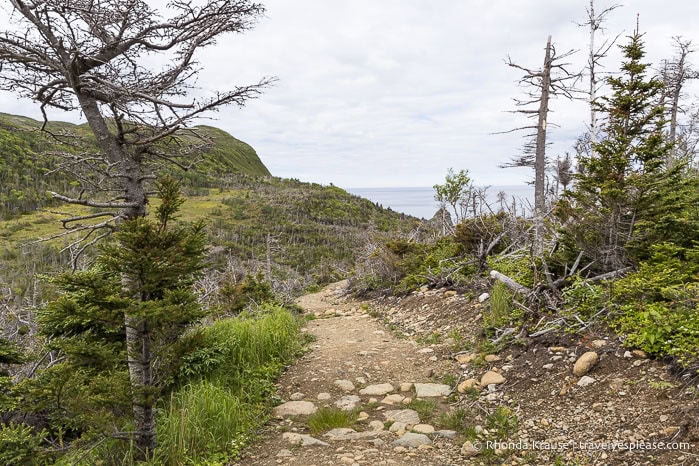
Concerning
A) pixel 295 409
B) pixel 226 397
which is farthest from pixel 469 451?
pixel 226 397

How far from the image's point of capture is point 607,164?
5.04 metres

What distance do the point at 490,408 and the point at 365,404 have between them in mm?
1376

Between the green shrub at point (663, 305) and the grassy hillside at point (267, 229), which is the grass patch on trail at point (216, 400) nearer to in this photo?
the green shrub at point (663, 305)

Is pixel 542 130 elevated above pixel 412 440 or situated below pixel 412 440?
above

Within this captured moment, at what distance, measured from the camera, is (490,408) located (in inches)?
162

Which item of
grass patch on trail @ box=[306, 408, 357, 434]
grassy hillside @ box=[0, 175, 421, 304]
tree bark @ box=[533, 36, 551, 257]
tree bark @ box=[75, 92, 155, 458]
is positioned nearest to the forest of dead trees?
tree bark @ box=[75, 92, 155, 458]

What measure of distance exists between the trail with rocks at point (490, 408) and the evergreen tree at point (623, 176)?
5.41 feet

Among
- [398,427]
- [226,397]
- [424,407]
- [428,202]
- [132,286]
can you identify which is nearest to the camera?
[132,286]

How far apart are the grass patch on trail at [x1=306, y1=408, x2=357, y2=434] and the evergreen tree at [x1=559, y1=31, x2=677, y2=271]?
3.92m

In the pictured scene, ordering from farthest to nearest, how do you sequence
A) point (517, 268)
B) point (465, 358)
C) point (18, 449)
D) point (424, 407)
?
1. point (517, 268)
2. point (465, 358)
3. point (424, 407)
4. point (18, 449)

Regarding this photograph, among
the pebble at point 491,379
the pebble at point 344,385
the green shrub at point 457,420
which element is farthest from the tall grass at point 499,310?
the pebble at point 344,385

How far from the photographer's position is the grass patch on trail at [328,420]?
410 cm

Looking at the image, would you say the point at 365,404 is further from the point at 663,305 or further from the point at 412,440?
the point at 663,305

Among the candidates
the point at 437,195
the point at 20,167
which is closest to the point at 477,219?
the point at 437,195
